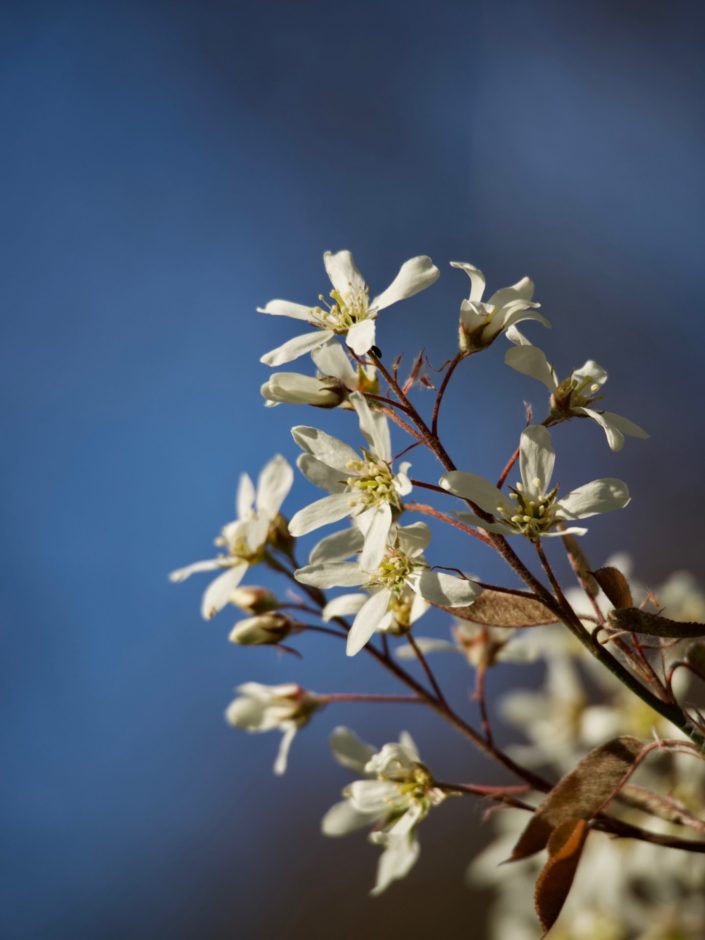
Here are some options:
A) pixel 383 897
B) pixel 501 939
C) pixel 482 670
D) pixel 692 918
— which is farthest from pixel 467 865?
pixel 482 670

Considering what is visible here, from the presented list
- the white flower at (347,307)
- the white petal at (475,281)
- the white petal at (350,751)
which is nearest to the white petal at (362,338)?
the white flower at (347,307)

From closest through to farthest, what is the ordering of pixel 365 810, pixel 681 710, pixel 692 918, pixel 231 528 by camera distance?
pixel 681 710, pixel 365 810, pixel 231 528, pixel 692 918

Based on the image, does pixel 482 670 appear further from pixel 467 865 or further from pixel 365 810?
pixel 467 865

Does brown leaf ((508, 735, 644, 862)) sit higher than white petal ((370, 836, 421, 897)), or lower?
higher

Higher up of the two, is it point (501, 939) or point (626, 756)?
point (626, 756)

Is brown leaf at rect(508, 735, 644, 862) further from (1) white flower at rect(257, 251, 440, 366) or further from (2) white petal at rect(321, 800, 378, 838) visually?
(1) white flower at rect(257, 251, 440, 366)

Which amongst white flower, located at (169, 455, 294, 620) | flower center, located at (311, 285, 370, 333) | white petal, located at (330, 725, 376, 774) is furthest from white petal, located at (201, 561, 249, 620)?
flower center, located at (311, 285, 370, 333)
